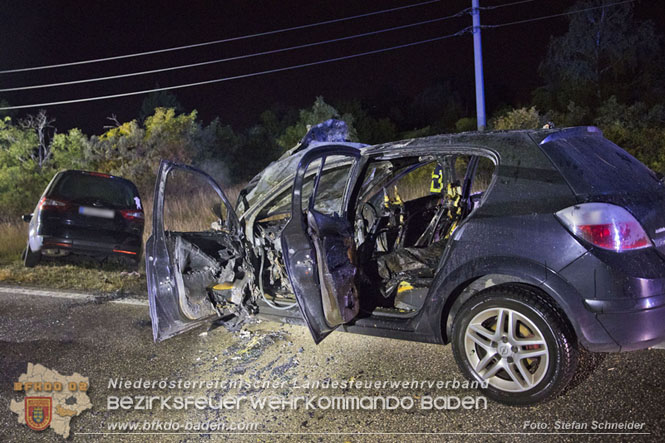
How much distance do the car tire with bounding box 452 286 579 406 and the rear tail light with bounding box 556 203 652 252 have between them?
44 cm

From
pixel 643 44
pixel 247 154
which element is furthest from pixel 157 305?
pixel 643 44

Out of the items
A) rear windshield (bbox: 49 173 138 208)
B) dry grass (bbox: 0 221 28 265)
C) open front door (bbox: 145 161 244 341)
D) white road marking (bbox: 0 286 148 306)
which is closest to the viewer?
open front door (bbox: 145 161 244 341)

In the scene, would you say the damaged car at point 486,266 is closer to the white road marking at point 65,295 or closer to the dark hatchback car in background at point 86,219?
the white road marking at point 65,295

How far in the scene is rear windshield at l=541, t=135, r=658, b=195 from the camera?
274 centimetres

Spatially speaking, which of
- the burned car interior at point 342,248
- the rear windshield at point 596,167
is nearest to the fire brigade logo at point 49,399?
the burned car interior at point 342,248

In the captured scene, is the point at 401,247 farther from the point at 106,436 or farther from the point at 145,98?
the point at 145,98

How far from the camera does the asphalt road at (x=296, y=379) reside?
269cm

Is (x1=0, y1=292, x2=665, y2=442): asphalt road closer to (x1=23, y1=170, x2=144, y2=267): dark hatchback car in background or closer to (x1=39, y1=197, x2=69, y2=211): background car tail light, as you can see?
(x1=23, y1=170, x2=144, y2=267): dark hatchback car in background

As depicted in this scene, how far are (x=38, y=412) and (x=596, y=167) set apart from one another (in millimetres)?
3926

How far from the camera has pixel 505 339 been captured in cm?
282

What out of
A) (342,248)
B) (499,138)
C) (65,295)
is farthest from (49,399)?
(499,138)

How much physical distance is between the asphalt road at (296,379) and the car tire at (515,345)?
0.48 ft

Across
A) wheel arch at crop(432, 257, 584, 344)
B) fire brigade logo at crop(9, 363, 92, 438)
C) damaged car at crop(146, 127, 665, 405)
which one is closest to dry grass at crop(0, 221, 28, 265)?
fire brigade logo at crop(9, 363, 92, 438)

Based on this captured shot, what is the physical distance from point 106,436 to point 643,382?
328cm
